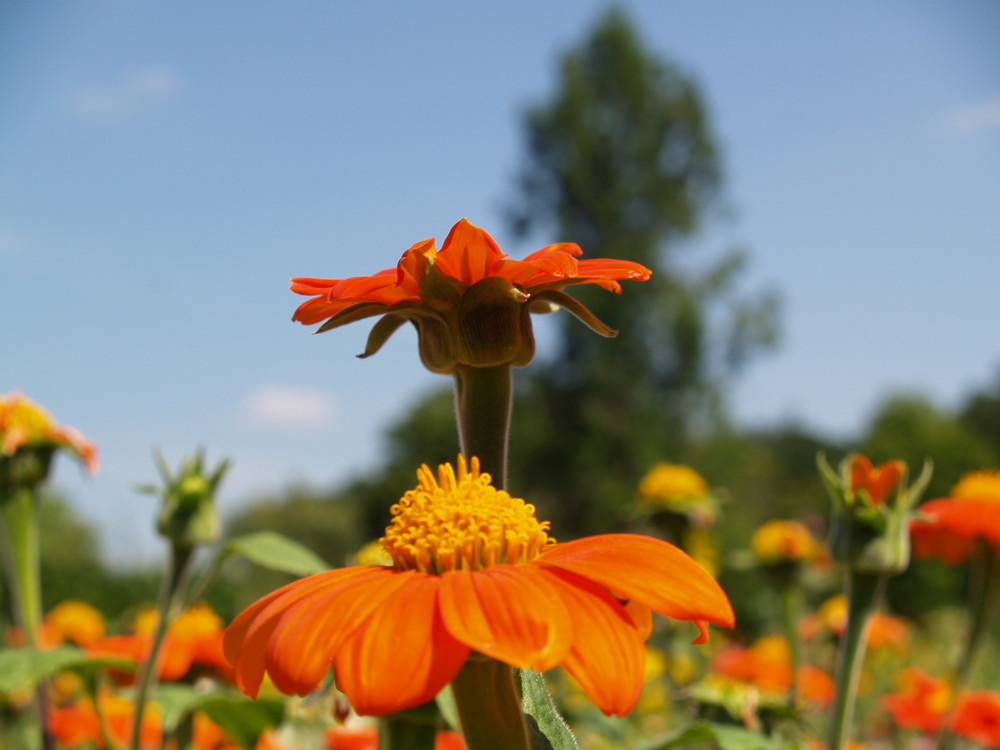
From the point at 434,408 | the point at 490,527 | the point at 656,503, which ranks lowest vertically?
the point at 490,527

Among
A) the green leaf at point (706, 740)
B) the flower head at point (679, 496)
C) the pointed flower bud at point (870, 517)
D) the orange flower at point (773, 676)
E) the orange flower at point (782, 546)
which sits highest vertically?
the flower head at point (679, 496)

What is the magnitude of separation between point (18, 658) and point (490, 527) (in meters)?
0.87

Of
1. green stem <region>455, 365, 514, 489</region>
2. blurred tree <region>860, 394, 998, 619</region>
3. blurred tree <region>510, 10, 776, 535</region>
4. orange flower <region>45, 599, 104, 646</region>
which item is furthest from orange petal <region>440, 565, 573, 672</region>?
blurred tree <region>510, 10, 776, 535</region>

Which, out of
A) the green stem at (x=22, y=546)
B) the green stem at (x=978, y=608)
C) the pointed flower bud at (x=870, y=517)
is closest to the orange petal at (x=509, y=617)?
the pointed flower bud at (x=870, y=517)

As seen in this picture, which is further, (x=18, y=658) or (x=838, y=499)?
(x=18, y=658)

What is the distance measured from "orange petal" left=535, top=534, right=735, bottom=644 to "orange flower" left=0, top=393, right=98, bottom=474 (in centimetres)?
114

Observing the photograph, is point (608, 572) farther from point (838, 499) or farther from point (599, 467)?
point (599, 467)

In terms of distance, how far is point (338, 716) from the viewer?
88 centimetres

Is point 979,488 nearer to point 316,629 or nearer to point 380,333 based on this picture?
point 380,333

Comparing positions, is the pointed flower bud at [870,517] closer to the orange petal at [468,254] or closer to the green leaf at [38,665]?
the orange petal at [468,254]

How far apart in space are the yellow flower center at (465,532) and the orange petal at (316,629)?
0.12 feet

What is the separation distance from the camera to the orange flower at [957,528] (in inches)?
60.2

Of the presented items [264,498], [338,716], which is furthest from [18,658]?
[264,498]

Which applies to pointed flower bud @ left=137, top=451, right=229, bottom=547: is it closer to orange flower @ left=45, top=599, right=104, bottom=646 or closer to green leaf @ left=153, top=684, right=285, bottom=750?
green leaf @ left=153, top=684, right=285, bottom=750
